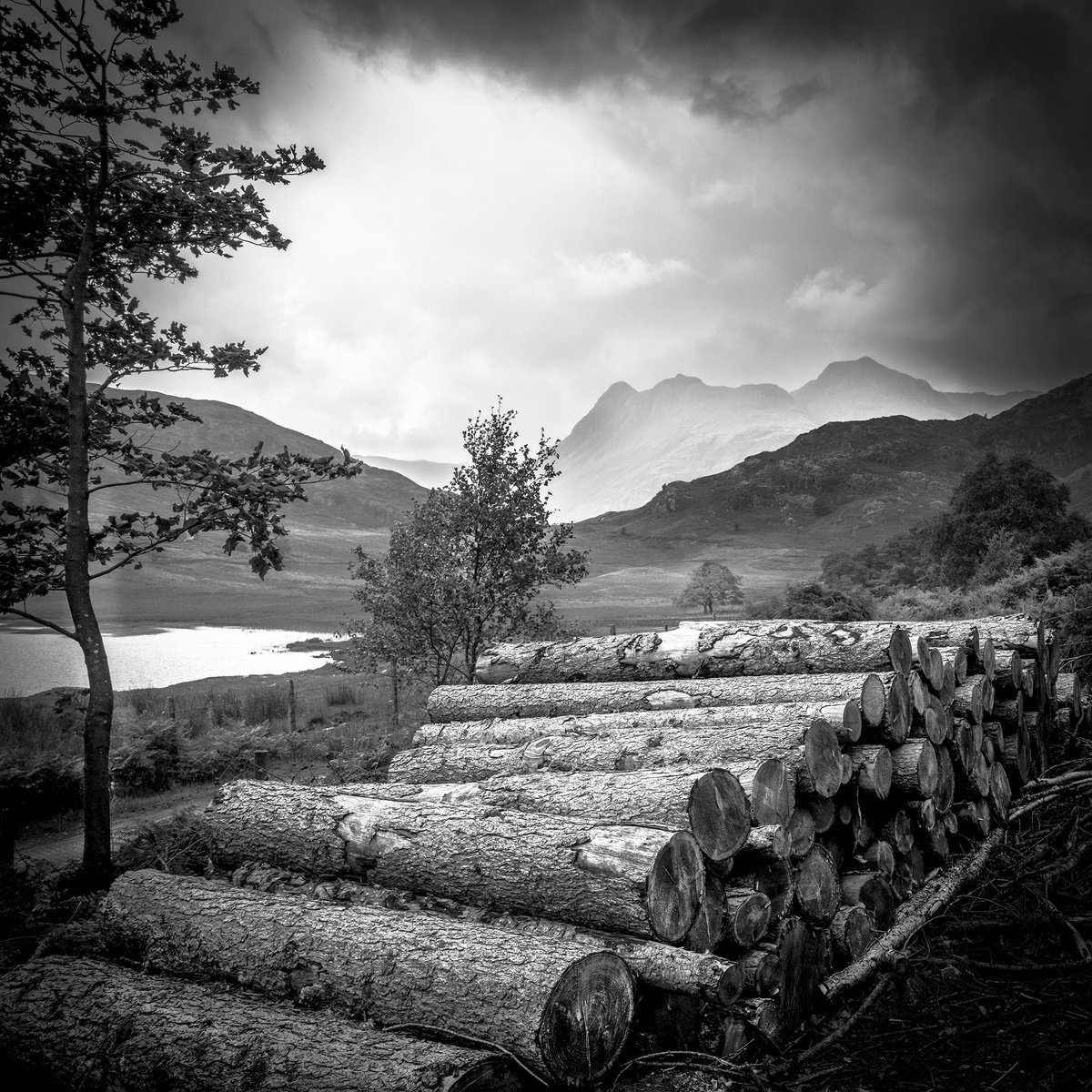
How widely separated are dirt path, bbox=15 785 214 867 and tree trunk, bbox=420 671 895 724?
14.1ft

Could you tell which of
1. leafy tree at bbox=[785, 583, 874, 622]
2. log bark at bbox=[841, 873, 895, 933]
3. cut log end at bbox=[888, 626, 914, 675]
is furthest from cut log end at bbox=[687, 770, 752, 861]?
leafy tree at bbox=[785, 583, 874, 622]

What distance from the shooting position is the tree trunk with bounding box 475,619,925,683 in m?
7.34

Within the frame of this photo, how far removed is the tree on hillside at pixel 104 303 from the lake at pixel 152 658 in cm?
1082

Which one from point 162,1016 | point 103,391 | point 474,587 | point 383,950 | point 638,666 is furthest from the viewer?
point 474,587

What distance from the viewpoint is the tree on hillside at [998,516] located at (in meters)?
31.2

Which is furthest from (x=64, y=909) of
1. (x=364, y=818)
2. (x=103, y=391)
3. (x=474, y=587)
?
(x=474, y=587)

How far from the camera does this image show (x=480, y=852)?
172 inches

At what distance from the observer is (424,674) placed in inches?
568

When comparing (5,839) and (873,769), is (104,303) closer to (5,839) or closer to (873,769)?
(5,839)

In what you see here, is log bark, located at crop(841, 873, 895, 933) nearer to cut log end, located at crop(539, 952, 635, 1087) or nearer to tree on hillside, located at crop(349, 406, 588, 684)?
cut log end, located at crop(539, 952, 635, 1087)

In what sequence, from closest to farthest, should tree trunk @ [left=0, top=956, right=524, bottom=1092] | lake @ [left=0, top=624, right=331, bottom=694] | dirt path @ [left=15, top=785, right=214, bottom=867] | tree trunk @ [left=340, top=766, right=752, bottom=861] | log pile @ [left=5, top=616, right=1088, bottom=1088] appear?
1. tree trunk @ [left=0, top=956, right=524, bottom=1092]
2. log pile @ [left=5, top=616, right=1088, bottom=1088]
3. tree trunk @ [left=340, top=766, right=752, bottom=861]
4. dirt path @ [left=15, top=785, right=214, bottom=867]
5. lake @ [left=0, top=624, right=331, bottom=694]

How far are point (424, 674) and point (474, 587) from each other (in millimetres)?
2493

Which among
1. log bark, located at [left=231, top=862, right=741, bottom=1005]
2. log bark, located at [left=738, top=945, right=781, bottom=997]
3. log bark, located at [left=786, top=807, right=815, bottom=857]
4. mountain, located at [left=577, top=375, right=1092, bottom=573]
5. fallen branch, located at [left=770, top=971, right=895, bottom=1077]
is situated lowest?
fallen branch, located at [left=770, top=971, right=895, bottom=1077]

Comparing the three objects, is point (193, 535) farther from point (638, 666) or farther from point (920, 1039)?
point (920, 1039)
